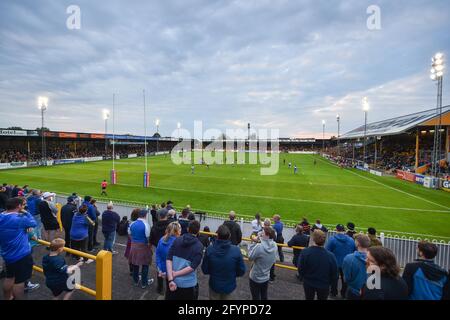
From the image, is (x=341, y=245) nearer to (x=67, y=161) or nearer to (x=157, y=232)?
(x=157, y=232)

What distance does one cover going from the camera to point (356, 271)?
382 cm

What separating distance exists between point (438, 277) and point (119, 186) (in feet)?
81.5

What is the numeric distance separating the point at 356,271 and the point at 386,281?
0.72m

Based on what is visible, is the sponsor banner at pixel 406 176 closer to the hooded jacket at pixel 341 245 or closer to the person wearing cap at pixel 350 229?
the person wearing cap at pixel 350 229

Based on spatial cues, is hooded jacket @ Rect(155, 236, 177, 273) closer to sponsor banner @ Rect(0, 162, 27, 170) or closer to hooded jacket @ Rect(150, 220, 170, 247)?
hooded jacket @ Rect(150, 220, 170, 247)

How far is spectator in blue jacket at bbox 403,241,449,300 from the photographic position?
11.0 feet

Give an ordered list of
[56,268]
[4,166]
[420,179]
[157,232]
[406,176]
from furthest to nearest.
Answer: [4,166], [406,176], [420,179], [157,232], [56,268]

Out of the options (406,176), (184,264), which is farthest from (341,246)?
(406,176)

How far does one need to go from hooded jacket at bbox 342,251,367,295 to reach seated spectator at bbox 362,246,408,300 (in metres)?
0.61

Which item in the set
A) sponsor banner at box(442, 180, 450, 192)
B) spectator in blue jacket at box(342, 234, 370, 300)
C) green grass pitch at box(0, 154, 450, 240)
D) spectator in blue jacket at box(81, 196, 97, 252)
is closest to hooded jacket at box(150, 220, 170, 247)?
spectator in blue jacket at box(81, 196, 97, 252)

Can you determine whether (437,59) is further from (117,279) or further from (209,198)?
(117,279)

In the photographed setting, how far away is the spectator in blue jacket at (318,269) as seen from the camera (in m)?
3.98

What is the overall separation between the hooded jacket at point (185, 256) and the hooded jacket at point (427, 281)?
10.7 feet
